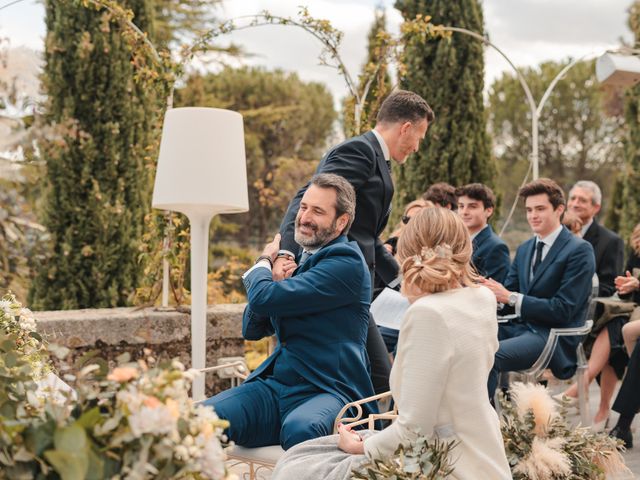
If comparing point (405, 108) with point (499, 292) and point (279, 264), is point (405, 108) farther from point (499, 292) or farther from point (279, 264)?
point (499, 292)

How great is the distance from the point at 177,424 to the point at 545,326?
3.49 m

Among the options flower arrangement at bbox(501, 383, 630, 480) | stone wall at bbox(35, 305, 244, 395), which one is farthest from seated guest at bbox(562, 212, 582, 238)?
flower arrangement at bbox(501, 383, 630, 480)

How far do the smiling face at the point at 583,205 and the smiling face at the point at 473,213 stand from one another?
0.92 metres

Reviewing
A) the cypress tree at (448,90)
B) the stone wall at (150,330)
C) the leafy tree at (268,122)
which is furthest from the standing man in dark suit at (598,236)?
the leafy tree at (268,122)

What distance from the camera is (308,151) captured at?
23156 millimetres

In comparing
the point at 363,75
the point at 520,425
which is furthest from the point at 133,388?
the point at 363,75

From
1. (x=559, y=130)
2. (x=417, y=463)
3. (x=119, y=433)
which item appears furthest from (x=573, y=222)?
(x=559, y=130)

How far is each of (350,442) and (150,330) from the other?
2530mm

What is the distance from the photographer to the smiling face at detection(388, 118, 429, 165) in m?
3.61

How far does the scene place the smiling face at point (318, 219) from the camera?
2893 mm

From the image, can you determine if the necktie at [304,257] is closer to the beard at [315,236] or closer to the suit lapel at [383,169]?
the beard at [315,236]

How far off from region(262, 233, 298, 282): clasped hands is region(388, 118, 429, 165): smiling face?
0.90 meters

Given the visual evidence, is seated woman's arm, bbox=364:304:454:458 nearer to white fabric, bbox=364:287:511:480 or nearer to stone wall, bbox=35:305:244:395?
white fabric, bbox=364:287:511:480

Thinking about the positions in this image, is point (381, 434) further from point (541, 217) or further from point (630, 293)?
point (630, 293)
